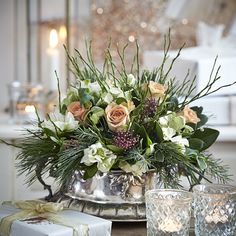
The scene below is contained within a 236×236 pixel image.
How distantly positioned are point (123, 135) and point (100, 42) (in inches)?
49.2

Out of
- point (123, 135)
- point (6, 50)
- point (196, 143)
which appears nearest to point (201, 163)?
point (196, 143)

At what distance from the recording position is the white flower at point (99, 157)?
847 mm

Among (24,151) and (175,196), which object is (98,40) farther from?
(175,196)

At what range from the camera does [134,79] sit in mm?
951

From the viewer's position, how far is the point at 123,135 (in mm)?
867

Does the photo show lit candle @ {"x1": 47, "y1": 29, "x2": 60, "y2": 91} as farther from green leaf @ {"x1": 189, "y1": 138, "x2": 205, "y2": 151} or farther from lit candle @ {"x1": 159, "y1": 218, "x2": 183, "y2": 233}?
lit candle @ {"x1": 159, "y1": 218, "x2": 183, "y2": 233}

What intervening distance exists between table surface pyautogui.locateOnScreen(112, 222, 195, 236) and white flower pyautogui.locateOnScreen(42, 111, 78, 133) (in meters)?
0.18

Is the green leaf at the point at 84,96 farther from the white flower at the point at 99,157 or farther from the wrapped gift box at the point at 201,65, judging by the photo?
the wrapped gift box at the point at 201,65

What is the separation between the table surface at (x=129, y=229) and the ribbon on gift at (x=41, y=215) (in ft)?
0.33

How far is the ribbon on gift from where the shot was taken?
2.58 ft

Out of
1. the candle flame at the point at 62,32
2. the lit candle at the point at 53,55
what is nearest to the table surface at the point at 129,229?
the lit candle at the point at 53,55

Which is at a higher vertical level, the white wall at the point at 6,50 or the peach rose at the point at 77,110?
the white wall at the point at 6,50

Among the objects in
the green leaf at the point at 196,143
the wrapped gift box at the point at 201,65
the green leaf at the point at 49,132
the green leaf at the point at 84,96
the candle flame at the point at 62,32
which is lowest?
the green leaf at the point at 196,143

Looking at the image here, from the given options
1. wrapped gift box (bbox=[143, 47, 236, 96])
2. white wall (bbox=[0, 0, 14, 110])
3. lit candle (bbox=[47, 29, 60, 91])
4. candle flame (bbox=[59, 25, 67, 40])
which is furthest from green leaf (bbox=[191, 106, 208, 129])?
white wall (bbox=[0, 0, 14, 110])
